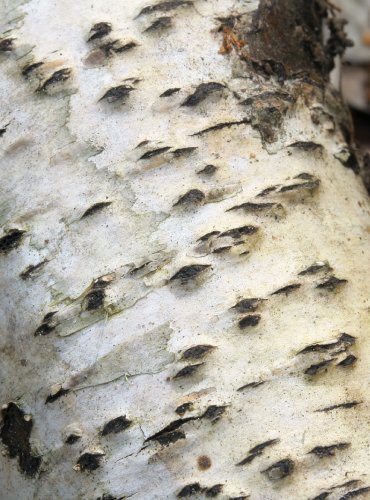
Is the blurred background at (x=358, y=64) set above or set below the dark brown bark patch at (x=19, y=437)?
below

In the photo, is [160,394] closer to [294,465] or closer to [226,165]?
[294,465]

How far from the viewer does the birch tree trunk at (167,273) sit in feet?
3.06

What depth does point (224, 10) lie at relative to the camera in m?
1.12

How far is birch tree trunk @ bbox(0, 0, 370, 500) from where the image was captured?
93 cm

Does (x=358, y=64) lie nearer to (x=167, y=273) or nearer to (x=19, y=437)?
(x=167, y=273)

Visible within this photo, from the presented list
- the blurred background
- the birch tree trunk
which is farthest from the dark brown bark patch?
the blurred background

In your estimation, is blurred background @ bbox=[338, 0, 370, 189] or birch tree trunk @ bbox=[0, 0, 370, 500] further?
blurred background @ bbox=[338, 0, 370, 189]

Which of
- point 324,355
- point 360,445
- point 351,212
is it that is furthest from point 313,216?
point 360,445

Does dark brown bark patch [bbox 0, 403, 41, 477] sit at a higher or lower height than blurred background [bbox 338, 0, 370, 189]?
higher

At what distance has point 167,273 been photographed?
0.97 m

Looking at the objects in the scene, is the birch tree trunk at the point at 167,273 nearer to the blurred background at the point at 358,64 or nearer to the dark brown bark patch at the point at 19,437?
the dark brown bark patch at the point at 19,437

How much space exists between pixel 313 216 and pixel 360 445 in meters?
0.33

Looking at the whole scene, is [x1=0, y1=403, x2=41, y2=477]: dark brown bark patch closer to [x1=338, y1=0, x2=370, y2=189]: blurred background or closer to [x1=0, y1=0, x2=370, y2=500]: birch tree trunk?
[x1=0, y1=0, x2=370, y2=500]: birch tree trunk

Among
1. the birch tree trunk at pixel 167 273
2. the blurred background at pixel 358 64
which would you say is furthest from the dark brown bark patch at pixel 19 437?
the blurred background at pixel 358 64
